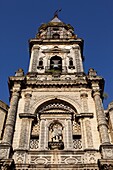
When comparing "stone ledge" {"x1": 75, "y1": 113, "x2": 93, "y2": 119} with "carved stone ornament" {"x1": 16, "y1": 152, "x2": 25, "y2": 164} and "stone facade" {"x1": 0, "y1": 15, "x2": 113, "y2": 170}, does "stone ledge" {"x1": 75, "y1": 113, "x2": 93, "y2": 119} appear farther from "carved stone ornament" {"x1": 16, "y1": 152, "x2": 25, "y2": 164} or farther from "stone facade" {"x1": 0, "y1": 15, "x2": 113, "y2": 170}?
"carved stone ornament" {"x1": 16, "y1": 152, "x2": 25, "y2": 164}

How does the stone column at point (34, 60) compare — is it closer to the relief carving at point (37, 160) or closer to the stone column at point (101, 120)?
the stone column at point (101, 120)

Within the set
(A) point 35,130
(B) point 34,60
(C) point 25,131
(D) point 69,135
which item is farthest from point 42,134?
(B) point 34,60

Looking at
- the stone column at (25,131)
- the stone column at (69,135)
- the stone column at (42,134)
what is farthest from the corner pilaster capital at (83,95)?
the stone column at (25,131)

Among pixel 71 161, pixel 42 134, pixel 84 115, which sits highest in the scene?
pixel 84 115

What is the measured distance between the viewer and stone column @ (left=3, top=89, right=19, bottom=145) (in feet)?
46.3

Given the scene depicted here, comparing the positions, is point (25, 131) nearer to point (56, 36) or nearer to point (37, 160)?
point (37, 160)

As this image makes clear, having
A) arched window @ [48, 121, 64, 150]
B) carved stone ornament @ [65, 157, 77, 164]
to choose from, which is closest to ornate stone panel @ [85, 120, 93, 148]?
carved stone ornament @ [65, 157, 77, 164]

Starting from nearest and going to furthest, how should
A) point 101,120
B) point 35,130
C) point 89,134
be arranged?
point 89,134 < point 101,120 < point 35,130

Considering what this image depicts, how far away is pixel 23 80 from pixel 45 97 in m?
1.98

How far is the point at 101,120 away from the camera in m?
15.2

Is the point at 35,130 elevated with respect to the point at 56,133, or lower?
elevated

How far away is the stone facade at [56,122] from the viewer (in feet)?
43.9

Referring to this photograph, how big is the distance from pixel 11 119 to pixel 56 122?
2504 mm

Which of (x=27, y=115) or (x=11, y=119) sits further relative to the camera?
(x=27, y=115)
